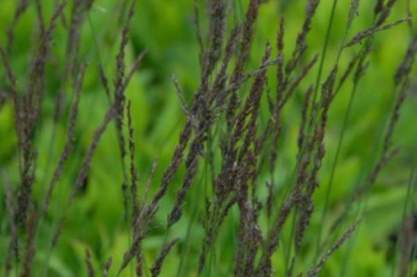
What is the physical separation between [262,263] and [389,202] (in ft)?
6.74

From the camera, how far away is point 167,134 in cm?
318

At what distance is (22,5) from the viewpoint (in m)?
1.77

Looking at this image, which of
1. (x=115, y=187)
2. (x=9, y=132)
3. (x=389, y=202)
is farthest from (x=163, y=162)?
(x=389, y=202)

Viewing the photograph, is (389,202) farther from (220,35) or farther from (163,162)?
(220,35)

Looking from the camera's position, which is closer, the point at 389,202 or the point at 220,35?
the point at 220,35

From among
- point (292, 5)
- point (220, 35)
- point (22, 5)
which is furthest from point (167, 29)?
point (220, 35)

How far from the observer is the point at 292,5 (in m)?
4.43

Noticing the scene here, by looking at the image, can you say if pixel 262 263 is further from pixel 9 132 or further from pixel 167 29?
pixel 167 29

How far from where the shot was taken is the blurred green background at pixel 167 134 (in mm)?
2865

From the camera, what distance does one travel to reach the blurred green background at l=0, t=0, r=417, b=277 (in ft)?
9.40

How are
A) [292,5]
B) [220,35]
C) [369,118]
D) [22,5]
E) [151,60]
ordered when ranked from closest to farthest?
1. [220,35]
2. [22,5]
3. [369,118]
4. [151,60]
5. [292,5]


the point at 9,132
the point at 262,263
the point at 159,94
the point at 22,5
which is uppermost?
the point at 159,94

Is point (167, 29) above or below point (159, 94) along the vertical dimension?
above

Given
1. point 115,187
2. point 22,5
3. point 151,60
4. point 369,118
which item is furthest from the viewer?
point 151,60
